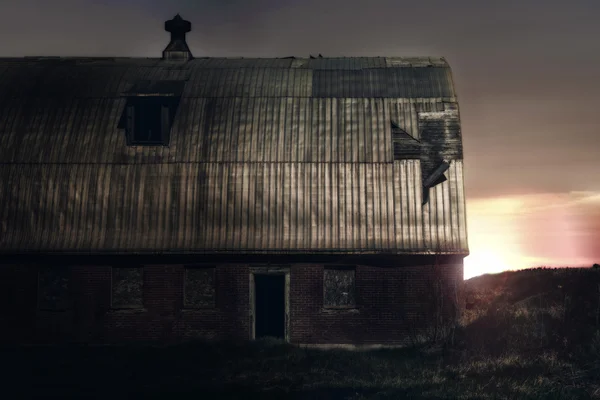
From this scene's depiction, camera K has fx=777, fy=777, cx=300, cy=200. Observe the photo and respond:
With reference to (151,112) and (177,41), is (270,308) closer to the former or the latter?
(151,112)

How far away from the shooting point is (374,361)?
22188 millimetres

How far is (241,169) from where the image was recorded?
89.1 feet

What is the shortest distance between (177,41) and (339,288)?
1336 centimetres

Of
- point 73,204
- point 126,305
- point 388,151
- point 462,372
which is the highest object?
point 388,151

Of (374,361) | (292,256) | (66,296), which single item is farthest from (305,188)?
(66,296)

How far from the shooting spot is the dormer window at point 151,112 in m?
28.2

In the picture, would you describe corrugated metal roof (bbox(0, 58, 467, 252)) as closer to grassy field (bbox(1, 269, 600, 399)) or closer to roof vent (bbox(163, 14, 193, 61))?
roof vent (bbox(163, 14, 193, 61))

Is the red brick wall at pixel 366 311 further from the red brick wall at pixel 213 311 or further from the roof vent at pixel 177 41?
the roof vent at pixel 177 41

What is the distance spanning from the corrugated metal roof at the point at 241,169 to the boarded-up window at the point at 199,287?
0.84 meters

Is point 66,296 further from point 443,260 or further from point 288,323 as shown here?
point 443,260

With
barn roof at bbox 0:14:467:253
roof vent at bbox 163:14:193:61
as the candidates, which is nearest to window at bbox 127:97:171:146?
barn roof at bbox 0:14:467:253

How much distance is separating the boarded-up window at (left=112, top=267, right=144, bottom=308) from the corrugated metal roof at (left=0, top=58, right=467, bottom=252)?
85cm

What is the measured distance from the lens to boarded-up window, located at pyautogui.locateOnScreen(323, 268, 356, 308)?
25.6m

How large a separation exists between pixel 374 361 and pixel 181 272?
24.3 ft
